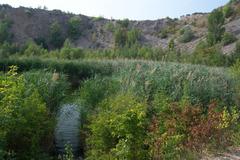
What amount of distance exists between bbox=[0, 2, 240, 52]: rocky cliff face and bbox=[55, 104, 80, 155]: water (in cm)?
3204

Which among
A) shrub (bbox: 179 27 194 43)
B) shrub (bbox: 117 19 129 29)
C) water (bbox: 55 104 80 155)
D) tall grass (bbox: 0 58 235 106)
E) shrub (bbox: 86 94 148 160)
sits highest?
shrub (bbox: 117 19 129 29)

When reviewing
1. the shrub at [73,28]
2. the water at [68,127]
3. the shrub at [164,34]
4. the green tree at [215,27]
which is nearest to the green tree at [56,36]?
the shrub at [73,28]

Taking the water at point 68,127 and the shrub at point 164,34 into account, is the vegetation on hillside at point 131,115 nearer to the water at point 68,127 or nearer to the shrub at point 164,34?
the water at point 68,127

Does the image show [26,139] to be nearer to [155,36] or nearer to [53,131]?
[53,131]

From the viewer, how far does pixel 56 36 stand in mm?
44531

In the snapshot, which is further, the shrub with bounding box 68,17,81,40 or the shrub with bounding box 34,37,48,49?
the shrub with bounding box 68,17,81,40

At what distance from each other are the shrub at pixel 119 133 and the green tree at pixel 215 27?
2589 centimetres

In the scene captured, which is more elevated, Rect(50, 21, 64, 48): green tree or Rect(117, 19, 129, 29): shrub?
Rect(117, 19, 129, 29): shrub

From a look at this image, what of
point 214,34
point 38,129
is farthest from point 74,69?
point 214,34

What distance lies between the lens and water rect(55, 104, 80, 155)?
32.8ft

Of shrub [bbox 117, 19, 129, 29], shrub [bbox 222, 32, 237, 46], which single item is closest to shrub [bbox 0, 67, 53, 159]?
shrub [bbox 222, 32, 237, 46]

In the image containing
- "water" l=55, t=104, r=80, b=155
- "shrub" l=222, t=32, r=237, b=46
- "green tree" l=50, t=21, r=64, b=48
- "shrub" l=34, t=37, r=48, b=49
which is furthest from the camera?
"green tree" l=50, t=21, r=64, b=48

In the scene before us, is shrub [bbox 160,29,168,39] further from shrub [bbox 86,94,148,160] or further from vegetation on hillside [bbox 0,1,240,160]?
shrub [bbox 86,94,148,160]

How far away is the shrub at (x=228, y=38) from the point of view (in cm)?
3416
